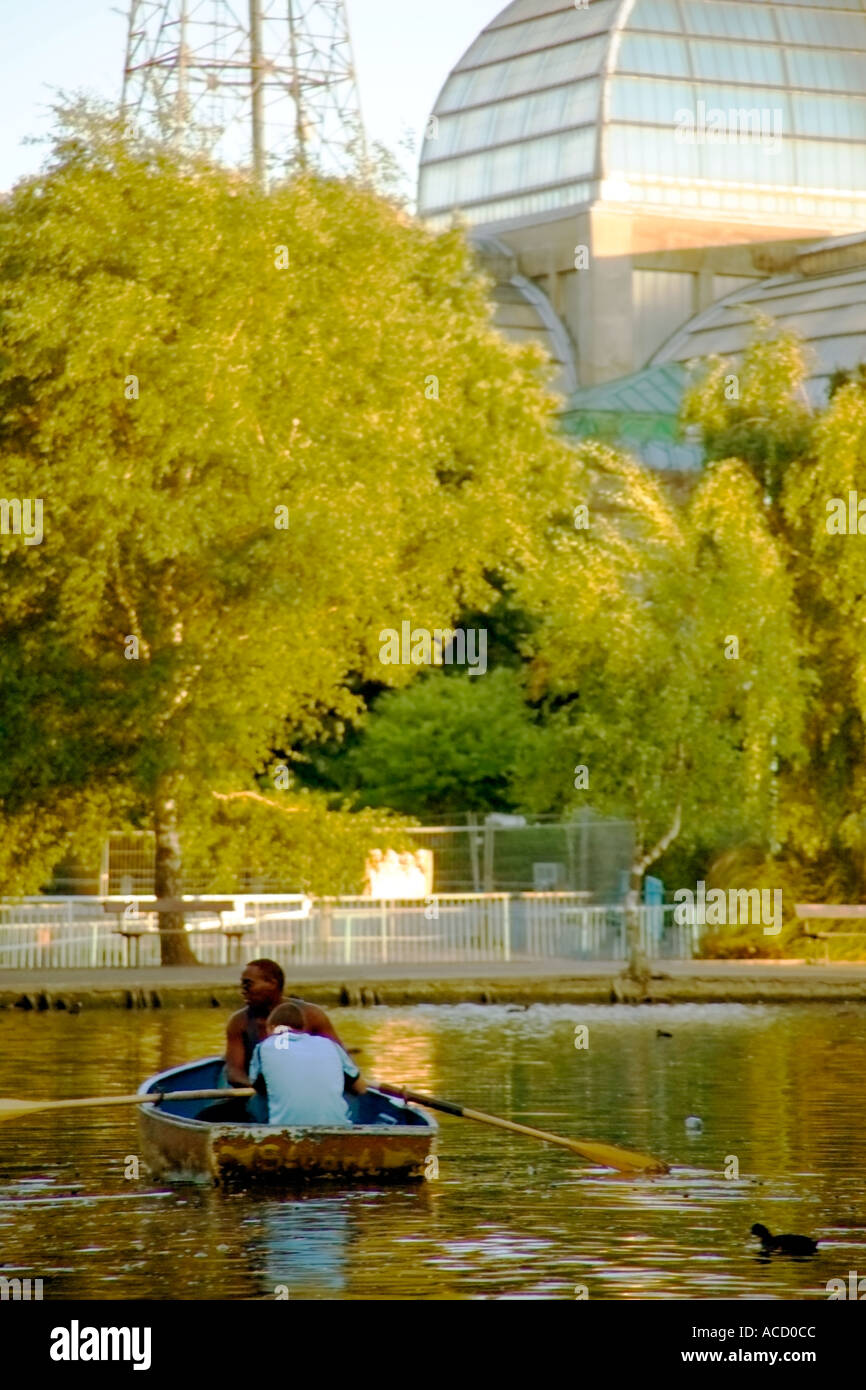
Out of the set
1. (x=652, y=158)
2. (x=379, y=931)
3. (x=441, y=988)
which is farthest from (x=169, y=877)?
(x=652, y=158)

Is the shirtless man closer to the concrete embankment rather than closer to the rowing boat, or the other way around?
the rowing boat

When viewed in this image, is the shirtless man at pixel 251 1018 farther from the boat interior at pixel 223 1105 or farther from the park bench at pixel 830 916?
the park bench at pixel 830 916

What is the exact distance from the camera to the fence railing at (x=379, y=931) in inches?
1775

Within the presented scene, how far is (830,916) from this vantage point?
44406mm

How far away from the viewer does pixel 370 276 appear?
45812 mm

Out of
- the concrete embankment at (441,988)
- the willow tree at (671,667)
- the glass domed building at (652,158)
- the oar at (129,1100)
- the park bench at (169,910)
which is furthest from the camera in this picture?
the glass domed building at (652,158)

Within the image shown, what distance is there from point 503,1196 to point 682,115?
7976 cm

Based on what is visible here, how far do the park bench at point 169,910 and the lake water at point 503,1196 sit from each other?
11931 mm

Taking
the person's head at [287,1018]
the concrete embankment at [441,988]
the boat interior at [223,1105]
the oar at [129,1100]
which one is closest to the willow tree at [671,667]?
the concrete embankment at [441,988]

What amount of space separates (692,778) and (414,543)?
825 cm

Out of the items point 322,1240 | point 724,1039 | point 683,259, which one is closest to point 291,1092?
point 322,1240

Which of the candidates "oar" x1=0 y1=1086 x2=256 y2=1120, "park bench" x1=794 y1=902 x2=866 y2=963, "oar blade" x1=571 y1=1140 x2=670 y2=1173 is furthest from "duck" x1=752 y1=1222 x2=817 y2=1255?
"park bench" x1=794 y1=902 x2=866 y2=963

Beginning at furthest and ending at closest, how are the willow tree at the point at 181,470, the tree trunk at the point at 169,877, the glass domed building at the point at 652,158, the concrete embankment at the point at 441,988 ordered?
1. the glass domed building at the point at 652,158
2. the tree trunk at the point at 169,877
3. the willow tree at the point at 181,470
4. the concrete embankment at the point at 441,988
